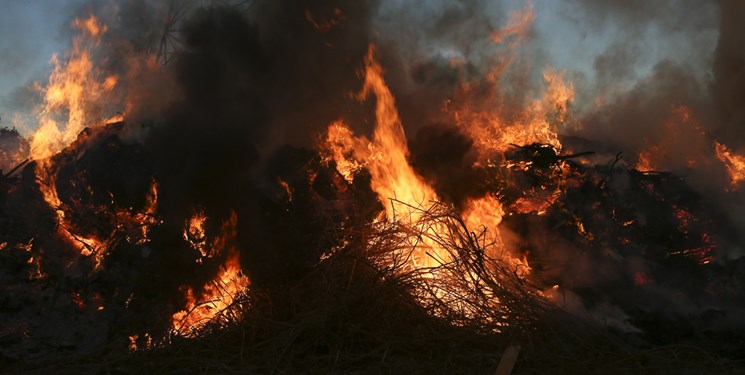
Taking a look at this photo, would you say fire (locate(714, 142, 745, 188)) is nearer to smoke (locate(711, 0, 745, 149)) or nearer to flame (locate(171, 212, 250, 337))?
smoke (locate(711, 0, 745, 149))

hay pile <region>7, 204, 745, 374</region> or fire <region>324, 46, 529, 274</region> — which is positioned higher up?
fire <region>324, 46, 529, 274</region>

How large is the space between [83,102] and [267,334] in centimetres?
488

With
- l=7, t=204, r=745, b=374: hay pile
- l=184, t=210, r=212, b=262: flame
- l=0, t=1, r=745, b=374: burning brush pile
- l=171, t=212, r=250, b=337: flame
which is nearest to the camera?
l=7, t=204, r=745, b=374: hay pile

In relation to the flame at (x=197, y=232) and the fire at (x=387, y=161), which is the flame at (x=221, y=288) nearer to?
the flame at (x=197, y=232)

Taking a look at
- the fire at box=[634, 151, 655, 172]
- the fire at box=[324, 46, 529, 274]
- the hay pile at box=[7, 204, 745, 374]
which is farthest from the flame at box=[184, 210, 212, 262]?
the fire at box=[634, 151, 655, 172]

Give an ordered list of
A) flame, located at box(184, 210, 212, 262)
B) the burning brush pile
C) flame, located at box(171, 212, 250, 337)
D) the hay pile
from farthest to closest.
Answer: flame, located at box(184, 210, 212, 262), flame, located at box(171, 212, 250, 337), the burning brush pile, the hay pile

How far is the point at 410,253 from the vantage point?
547 centimetres

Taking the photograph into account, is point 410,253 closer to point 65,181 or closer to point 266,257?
point 266,257

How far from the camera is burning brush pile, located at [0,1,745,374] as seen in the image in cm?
523

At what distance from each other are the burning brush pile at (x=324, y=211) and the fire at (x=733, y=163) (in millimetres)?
21

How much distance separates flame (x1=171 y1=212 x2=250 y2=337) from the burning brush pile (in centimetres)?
3

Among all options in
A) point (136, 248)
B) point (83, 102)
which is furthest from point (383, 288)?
point (83, 102)

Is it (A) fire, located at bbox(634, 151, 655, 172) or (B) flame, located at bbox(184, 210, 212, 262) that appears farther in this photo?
(A) fire, located at bbox(634, 151, 655, 172)

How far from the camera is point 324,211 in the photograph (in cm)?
703
